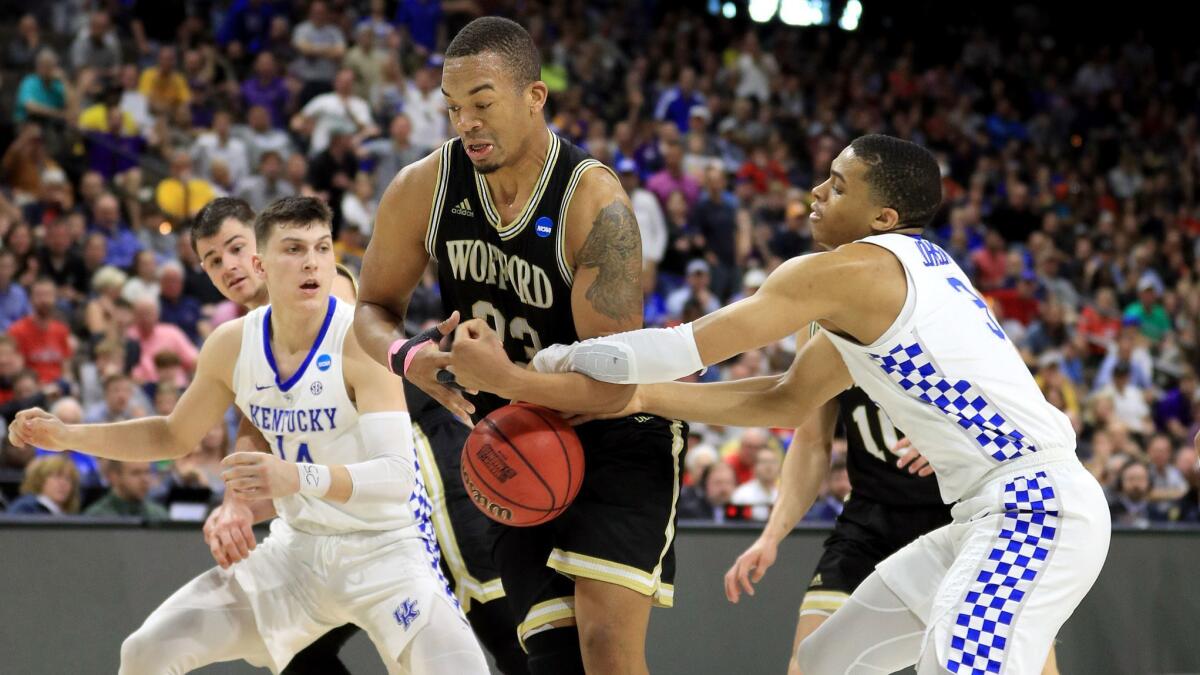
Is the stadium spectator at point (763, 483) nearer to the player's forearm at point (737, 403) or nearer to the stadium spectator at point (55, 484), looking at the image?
the stadium spectator at point (55, 484)

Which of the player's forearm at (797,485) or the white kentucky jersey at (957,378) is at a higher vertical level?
the white kentucky jersey at (957,378)

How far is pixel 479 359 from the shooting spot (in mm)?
3412

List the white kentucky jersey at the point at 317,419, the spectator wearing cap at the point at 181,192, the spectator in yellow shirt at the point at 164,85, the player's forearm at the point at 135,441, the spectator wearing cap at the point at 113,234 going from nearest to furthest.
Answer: the white kentucky jersey at the point at 317,419
the player's forearm at the point at 135,441
the spectator wearing cap at the point at 113,234
the spectator wearing cap at the point at 181,192
the spectator in yellow shirt at the point at 164,85

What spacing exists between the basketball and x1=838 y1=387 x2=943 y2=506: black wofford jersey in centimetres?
180

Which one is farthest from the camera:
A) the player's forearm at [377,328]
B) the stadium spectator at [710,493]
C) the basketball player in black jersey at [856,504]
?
the stadium spectator at [710,493]

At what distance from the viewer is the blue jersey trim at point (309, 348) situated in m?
4.36

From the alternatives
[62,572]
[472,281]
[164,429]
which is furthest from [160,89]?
[472,281]

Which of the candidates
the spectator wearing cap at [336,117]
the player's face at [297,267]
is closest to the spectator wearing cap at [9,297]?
the spectator wearing cap at [336,117]

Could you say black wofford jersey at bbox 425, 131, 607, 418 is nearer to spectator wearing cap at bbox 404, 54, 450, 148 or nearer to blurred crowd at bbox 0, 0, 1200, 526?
blurred crowd at bbox 0, 0, 1200, 526

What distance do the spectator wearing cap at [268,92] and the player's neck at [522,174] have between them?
8.96m

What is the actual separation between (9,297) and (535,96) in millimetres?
6855

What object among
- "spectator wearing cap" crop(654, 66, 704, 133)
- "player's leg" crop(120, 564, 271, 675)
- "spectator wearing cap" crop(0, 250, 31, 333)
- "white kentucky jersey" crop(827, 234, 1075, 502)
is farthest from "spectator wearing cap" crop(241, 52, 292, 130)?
"white kentucky jersey" crop(827, 234, 1075, 502)

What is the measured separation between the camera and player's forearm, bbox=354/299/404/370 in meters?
3.82

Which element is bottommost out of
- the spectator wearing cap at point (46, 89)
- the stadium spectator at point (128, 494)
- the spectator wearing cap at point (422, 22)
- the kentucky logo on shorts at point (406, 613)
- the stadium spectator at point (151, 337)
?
the stadium spectator at point (128, 494)
